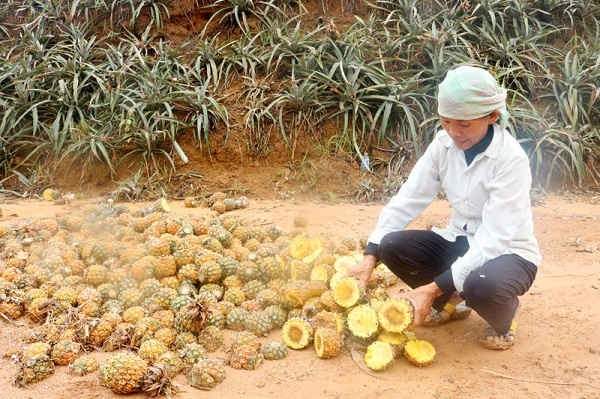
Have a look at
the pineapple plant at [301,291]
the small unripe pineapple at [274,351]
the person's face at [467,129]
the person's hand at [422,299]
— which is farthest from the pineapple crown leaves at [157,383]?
the person's face at [467,129]

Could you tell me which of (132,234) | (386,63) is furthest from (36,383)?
(386,63)

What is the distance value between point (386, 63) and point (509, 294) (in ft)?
13.8

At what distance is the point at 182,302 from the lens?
109 inches

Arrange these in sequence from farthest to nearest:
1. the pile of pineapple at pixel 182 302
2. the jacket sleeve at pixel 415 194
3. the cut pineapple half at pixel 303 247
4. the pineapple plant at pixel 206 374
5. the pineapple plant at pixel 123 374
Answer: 1. the cut pineapple half at pixel 303 247
2. the jacket sleeve at pixel 415 194
3. the pile of pineapple at pixel 182 302
4. the pineapple plant at pixel 206 374
5. the pineapple plant at pixel 123 374

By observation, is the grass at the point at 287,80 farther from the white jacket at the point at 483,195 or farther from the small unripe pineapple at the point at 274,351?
the small unripe pineapple at the point at 274,351

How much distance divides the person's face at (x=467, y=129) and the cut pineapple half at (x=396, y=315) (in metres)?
0.72

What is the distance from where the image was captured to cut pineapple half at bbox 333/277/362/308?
8.73ft

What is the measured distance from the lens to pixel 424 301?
7.80ft

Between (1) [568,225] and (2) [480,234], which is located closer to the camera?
(2) [480,234]

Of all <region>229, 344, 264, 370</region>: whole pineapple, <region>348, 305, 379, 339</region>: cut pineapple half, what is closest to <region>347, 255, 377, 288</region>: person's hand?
<region>348, 305, 379, 339</region>: cut pineapple half

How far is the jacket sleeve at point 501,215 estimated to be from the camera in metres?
2.37

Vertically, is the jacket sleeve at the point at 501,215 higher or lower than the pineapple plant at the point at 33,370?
higher

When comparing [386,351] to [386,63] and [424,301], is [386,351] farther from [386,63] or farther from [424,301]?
[386,63]

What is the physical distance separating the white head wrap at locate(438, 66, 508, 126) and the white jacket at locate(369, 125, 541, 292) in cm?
20
